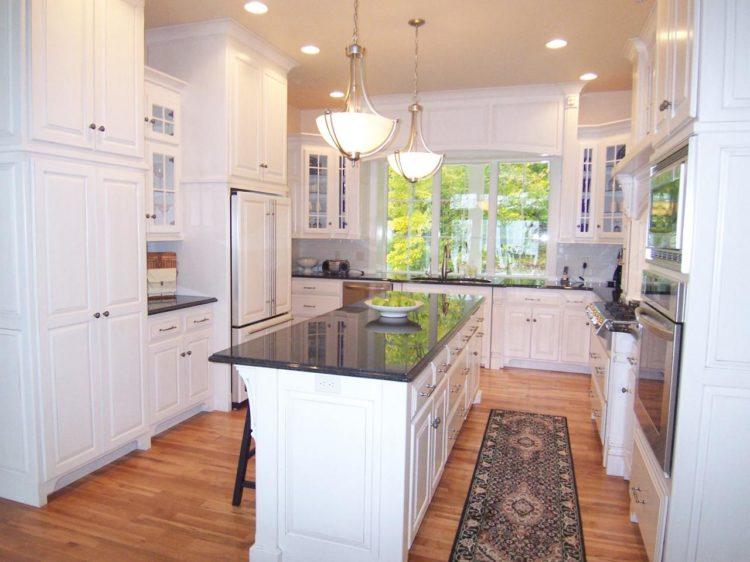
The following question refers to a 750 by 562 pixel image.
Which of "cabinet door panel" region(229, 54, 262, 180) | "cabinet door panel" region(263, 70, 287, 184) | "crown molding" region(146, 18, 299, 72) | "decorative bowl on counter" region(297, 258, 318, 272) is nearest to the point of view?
"crown molding" region(146, 18, 299, 72)

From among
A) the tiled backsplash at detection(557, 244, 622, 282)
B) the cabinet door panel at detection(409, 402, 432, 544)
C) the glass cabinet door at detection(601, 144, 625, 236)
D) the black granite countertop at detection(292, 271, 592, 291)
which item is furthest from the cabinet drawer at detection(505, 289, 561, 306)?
the cabinet door panel at detection(409, 402, 432, 544)

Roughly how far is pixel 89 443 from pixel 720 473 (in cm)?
300

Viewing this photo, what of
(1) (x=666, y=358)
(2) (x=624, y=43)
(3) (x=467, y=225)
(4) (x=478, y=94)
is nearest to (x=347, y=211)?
(3) (x=467, y=225)

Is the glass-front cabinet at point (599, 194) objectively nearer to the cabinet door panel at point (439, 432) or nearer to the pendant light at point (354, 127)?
the cabinet door panel at point (439, 432)

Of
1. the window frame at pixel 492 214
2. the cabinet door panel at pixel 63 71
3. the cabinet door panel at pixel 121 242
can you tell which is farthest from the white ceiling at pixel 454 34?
the cabinet door panel at pixel 121 242

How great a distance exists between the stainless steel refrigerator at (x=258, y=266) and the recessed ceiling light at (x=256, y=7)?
49.5 inches

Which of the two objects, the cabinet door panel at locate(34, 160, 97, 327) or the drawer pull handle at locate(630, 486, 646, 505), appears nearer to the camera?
the drawer pull handle at locate(630, 486, 646, 505)

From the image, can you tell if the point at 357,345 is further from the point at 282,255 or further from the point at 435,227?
the point at 435,227

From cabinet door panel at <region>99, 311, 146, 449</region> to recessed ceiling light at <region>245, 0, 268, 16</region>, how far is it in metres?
2.14

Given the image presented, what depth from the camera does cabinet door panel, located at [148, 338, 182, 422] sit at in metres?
3.45

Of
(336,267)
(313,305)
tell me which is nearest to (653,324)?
(313,305)

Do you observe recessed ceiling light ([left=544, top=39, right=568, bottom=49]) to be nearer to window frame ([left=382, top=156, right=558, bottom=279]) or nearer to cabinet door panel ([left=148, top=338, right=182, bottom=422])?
window frame ([left=382, top=156, right=558, bottom=279])

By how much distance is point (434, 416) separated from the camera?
248 cm

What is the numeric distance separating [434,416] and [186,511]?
1340 mm
